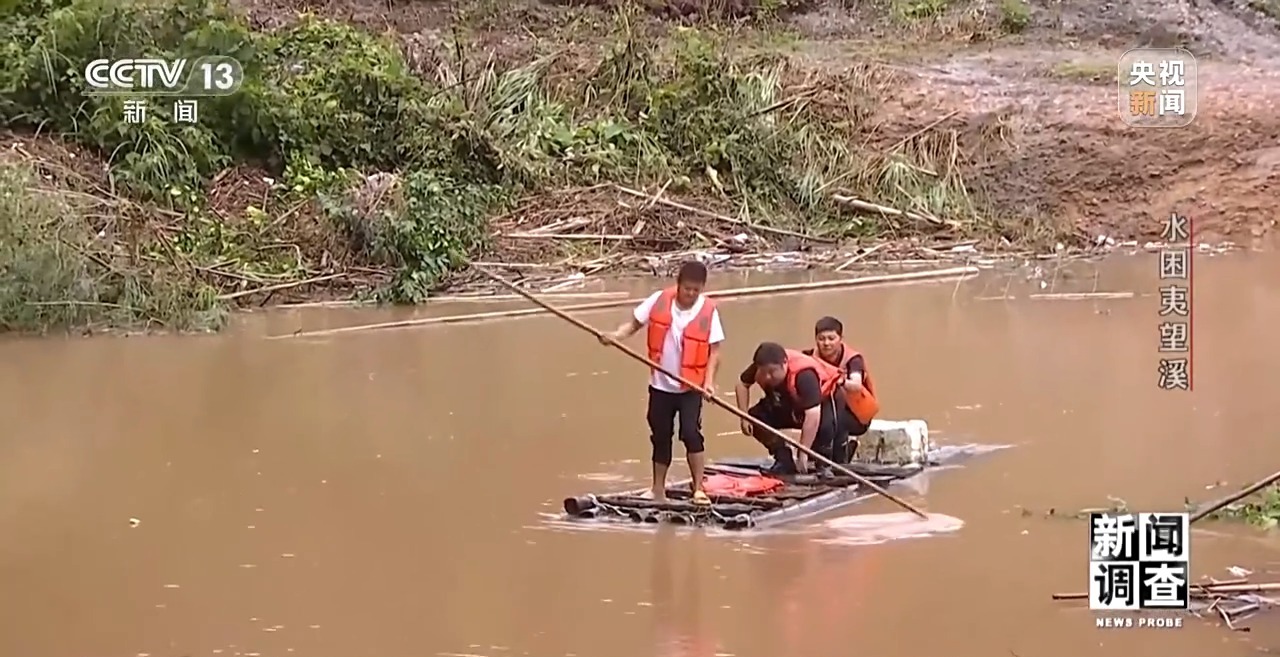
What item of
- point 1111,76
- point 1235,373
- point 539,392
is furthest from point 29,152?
point 1111,76

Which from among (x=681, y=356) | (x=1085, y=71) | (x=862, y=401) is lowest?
(x=862, y=401)

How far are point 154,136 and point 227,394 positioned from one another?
5.85 meters

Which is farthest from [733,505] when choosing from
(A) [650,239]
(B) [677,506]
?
(A) [650,239]

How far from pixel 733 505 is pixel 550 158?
1023 centimetres

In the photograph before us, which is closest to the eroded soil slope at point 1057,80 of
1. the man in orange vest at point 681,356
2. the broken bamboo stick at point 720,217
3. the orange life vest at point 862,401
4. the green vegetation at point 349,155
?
the green vegetation at point 349,155

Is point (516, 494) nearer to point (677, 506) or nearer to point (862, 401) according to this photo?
point (677, 506)

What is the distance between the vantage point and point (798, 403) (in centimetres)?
666

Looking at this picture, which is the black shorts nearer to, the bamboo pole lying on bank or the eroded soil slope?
the bamboo pole lying on bank

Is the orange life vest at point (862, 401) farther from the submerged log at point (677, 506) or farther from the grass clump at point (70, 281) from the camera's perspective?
the grass clump at point (70, 281)

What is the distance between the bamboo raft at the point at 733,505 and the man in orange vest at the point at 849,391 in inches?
12.6

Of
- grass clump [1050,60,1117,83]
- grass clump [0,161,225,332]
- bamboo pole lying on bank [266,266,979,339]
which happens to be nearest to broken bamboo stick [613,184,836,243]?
bamboo pole lying on bank [266,266,979,339]

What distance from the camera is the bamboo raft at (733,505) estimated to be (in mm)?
6014

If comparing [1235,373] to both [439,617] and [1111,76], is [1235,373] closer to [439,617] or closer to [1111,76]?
[439,617]

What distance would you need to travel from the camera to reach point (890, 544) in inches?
226
